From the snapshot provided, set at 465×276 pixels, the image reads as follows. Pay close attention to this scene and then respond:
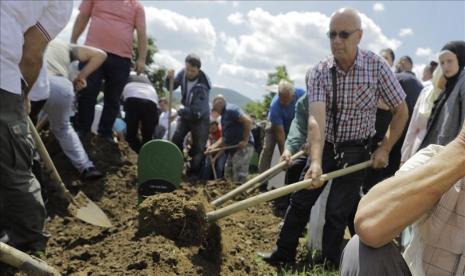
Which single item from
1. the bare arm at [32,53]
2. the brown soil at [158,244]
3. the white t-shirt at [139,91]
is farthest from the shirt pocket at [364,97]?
the white t-shirt at [139,91]

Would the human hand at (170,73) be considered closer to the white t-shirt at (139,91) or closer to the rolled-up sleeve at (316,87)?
the white t-shirt at (139,91)

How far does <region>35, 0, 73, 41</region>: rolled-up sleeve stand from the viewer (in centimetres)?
274

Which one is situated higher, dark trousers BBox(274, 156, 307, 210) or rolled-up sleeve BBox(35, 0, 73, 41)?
rolled-up sleeve BBox(35, 0, 73, 41)

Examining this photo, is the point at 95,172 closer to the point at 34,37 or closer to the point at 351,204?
the point at 34,37

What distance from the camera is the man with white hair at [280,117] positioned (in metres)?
5.68

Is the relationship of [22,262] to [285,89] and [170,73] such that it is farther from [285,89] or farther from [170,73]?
[170,73]

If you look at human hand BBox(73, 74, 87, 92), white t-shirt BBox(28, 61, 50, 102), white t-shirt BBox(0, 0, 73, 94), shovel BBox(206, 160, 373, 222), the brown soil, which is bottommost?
the brown soil

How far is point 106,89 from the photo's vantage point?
5.09 metres

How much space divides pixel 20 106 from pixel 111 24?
2588mm

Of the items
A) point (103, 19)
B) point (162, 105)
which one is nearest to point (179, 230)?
point (103, 19)

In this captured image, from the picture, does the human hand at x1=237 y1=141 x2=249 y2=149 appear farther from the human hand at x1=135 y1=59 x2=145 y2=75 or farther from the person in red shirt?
the person in red shirt

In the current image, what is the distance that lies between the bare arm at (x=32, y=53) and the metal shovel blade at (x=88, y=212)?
1333 mm

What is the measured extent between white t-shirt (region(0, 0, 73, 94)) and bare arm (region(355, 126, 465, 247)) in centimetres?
203

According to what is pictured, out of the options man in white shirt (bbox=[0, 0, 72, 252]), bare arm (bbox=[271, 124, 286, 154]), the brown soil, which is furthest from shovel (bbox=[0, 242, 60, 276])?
bare arm (bbox=[271, 124, 286, 154])
